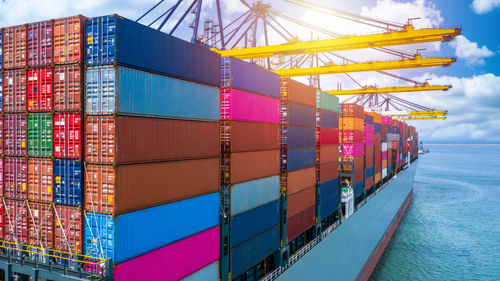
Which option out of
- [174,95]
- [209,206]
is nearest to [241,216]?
[209,206]

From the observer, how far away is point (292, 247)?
20828mm

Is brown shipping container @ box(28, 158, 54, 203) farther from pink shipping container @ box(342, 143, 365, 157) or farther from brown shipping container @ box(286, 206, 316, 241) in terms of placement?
pink shipping container @ box(342, 143, 365, 157)

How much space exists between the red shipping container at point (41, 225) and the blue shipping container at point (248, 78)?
28.8 ft

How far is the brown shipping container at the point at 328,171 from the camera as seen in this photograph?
81.1 ft

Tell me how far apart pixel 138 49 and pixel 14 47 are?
4.88 meters

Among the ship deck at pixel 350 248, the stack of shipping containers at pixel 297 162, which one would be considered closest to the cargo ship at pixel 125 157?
the stack of shipping containers at pixel 297 162

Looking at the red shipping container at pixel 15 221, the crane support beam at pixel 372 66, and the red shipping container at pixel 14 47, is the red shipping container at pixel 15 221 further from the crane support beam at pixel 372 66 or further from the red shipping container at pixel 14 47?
the crane support beam at pixel 372 66

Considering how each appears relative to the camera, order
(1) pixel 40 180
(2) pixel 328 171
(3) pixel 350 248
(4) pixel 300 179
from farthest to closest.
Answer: (2) pixel 328 171, (3) pixel 350 248, (4) pixel 300 179, (1) pixel 40 180

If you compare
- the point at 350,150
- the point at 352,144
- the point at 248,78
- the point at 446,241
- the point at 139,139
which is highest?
the point at 248,78

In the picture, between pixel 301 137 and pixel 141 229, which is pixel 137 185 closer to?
pixel 141 229

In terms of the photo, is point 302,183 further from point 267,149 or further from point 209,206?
point 209,206

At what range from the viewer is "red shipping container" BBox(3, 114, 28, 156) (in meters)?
11.1

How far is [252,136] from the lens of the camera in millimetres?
16625

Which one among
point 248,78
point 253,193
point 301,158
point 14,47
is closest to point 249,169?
point 253,193
